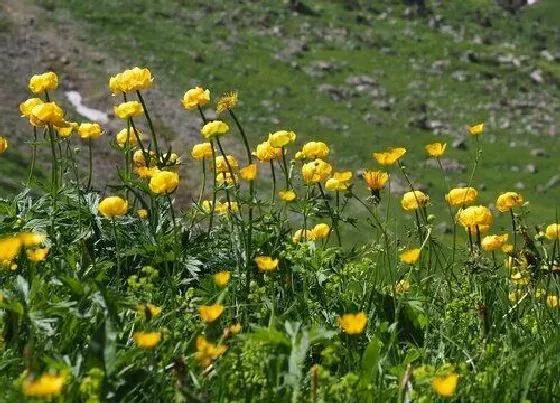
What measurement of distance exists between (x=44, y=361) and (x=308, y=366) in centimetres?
146

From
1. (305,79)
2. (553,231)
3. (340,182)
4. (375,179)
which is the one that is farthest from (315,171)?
(305,79)

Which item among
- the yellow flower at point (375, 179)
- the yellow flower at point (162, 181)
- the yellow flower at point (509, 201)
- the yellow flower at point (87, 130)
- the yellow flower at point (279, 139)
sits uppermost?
the yellow flower at point (279, 139)

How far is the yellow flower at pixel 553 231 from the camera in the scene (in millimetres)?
5238

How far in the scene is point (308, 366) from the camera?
13.8 ft

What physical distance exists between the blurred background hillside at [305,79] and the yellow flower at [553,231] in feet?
128

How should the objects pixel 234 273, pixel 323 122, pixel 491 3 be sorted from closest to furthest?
pixel 234 273, pixel 323 122, pixel 491 3

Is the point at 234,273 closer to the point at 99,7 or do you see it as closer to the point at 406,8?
the point at 99,7

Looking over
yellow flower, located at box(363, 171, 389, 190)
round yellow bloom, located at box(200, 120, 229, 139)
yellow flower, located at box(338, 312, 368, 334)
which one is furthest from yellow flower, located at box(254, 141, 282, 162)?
yellow flower, located at box(338, 312, 368, 334)

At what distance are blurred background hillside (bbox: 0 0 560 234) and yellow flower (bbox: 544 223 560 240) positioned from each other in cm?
3903

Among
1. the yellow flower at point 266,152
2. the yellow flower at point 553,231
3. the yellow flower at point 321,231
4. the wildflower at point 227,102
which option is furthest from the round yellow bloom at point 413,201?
the wildflower at point 227,102

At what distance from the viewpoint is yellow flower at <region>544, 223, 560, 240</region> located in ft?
17.2

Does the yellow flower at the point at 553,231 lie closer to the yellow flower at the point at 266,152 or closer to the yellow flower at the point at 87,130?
Answer: the yellow flower at the point at 266,152

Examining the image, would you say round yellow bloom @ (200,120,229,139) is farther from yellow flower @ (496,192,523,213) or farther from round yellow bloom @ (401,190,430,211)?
yellow flower @ (496,192,523,213)

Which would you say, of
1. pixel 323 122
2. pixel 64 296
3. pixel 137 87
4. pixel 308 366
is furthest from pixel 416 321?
pixel 323 122
